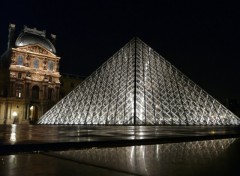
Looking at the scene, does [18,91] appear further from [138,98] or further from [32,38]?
[138,98]

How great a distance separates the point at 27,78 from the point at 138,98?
998 inches

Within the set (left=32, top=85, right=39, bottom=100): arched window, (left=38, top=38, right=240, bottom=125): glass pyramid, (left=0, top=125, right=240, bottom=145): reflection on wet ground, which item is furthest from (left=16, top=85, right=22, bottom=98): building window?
(left=0, top=125, right=240, bottom=145): reflection on wet ground

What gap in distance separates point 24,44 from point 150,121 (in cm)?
2952

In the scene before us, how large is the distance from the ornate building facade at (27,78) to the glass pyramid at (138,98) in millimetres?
14887

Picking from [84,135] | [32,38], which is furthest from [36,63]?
[84,135]

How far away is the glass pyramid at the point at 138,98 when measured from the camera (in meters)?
16.6

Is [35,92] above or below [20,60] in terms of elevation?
below

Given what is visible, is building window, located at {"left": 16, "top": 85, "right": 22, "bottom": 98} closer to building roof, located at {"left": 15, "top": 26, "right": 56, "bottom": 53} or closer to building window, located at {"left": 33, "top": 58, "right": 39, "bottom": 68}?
building window, located at {"left": 33, "top": 58, "right": 39, "bottom": 68}

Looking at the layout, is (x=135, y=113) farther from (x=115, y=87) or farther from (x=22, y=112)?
(x=22, y=112)

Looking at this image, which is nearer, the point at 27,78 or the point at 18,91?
the point at 18,91

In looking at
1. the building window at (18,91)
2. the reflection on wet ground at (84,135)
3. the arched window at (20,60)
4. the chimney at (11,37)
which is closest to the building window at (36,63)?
the arched window at (20,60)

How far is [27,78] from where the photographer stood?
1465 inches

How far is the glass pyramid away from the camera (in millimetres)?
16625

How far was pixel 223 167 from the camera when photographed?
2316 millimetres
